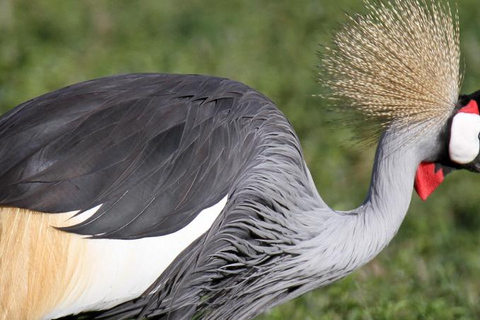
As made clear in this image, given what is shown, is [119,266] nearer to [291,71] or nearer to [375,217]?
[375,217]

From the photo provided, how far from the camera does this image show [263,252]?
2367mm

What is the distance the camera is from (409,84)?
99.0 inches

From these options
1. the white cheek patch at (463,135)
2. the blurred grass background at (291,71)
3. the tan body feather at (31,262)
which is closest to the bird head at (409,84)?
the white cheek patch at (463,135)

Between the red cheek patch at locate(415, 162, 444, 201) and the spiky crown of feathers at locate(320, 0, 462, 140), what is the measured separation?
0.14 meters

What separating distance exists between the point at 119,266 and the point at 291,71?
7.89 ft

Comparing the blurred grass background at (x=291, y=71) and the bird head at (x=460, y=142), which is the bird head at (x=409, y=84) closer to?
the bird head at (x=460, y=142)

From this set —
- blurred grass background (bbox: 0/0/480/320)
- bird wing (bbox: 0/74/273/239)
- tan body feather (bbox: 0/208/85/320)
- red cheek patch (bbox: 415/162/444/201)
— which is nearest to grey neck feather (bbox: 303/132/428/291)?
red cheek patch (bbox: 415/162/444/201)

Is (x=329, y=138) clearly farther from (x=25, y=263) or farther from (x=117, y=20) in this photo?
(x=25, y=263)

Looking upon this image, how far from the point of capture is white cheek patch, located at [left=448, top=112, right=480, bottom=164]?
2.46 m

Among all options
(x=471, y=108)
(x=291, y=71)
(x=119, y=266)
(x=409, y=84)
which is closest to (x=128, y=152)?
(x=119, y=266)

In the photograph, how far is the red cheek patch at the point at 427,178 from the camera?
2.58m

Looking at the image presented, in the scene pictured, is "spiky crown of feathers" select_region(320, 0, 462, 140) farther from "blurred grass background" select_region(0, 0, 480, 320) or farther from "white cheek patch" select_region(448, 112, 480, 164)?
"blurred grass background" select_region(0, 0, 480, 320)

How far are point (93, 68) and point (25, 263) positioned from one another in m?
2.20

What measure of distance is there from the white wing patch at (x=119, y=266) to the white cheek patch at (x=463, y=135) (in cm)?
61
